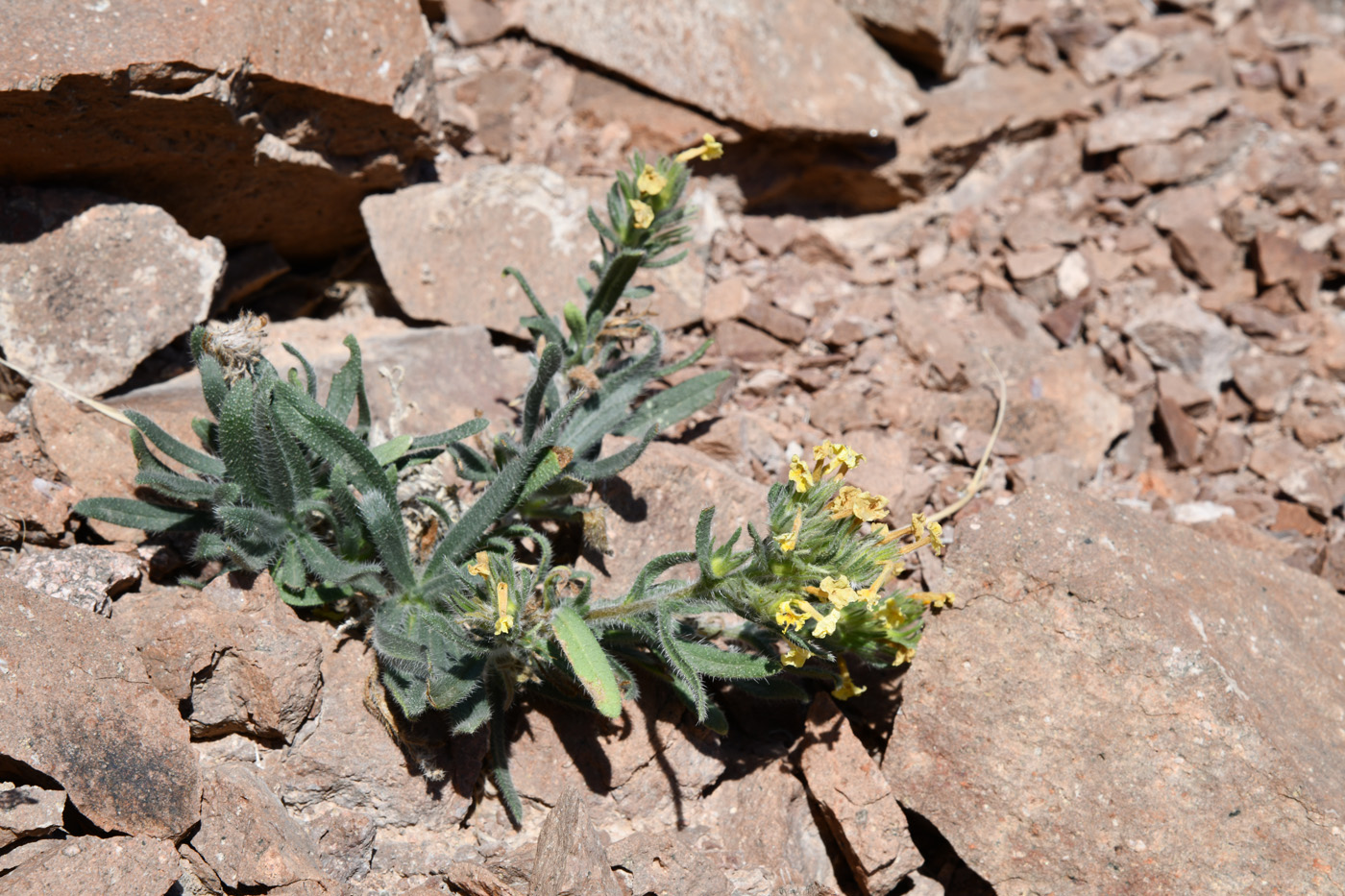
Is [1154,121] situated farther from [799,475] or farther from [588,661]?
[588,661]

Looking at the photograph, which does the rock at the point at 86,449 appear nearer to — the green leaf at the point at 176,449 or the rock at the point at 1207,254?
the green leaf at the point at 176,449

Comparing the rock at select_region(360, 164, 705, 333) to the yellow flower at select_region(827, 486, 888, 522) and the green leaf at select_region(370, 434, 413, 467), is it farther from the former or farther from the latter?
the yellow flower at select_region(827, 486, 888, 522)

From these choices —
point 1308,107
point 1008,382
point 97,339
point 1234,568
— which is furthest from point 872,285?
point 97,339

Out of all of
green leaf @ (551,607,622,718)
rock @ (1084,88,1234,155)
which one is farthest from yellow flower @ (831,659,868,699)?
rock @ (1084,88,1234,155)

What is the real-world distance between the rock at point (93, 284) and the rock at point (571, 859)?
2.35 m

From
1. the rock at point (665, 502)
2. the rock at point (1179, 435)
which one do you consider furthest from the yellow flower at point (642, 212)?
the rock at point (1179, 435)

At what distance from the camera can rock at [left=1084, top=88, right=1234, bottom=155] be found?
5.45 metres

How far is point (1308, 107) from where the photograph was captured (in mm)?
5594

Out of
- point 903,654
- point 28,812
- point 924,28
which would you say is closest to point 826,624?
point 903,654

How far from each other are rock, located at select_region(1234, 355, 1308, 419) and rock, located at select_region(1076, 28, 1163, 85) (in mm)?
2006

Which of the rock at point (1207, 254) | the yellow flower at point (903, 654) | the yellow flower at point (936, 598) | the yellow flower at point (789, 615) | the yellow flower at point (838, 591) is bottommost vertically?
the yellow flower at point (903, 654)

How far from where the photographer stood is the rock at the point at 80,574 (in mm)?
3109

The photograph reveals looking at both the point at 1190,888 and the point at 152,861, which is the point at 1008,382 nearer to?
the point at 1190,888

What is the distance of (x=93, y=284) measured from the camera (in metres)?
3.78
